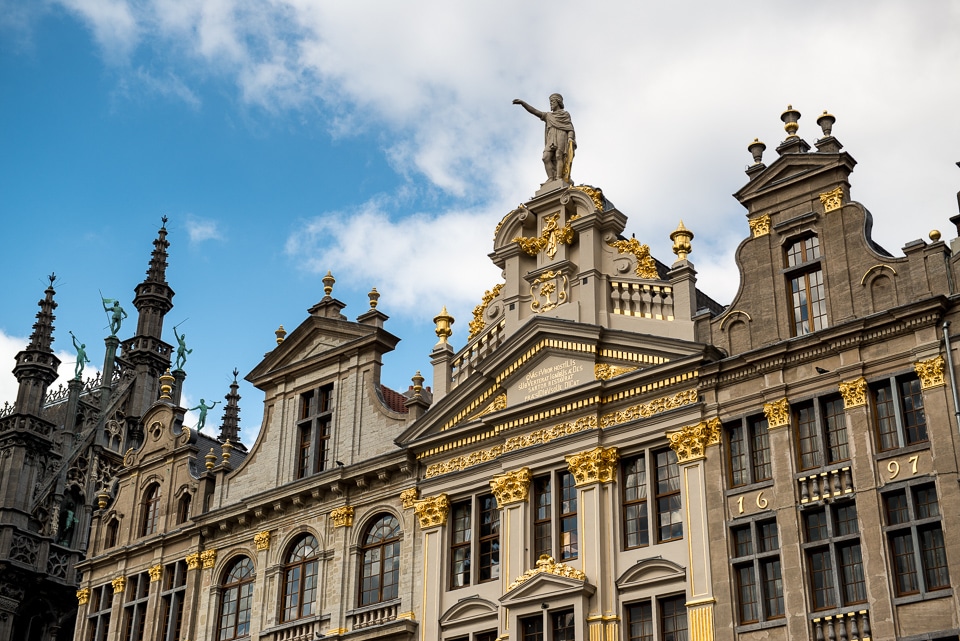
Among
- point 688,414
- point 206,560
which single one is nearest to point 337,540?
point 206,560

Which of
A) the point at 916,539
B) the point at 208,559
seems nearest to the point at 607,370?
the point at 916,539

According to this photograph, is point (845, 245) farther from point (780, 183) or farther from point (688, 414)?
point (688, 414)

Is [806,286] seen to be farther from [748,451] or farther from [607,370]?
[607,370]

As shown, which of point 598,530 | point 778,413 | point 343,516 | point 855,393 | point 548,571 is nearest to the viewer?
point 855,393

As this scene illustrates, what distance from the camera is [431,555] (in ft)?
128

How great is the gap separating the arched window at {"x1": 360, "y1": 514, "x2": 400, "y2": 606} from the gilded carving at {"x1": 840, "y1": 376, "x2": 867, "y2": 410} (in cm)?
1468

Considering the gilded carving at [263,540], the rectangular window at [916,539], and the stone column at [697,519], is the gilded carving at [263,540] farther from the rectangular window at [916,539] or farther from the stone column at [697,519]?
the rectangular window at [916,539]

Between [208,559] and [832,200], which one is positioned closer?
[832,200]

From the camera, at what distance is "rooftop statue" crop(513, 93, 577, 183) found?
42.3m

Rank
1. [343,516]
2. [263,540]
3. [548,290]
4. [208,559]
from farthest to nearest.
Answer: [208,559]
[263,540]
[343,516]
[548,290]

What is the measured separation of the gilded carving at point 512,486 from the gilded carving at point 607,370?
3.30 meters

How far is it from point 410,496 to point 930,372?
16057mm

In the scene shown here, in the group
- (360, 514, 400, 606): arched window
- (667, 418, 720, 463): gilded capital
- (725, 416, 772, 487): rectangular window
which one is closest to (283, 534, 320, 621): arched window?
(360, 514, 400, 606): arched window

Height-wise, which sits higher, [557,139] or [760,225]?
[557,139]
